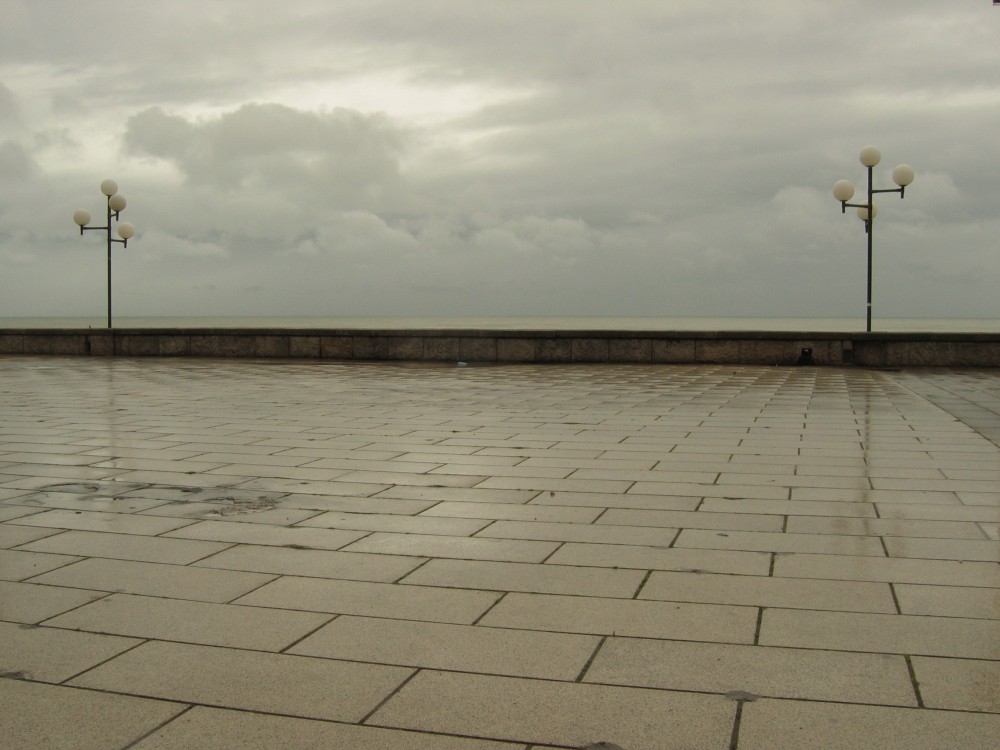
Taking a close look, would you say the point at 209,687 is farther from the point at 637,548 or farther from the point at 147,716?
the point at 637,548

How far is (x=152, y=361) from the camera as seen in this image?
21344 mm

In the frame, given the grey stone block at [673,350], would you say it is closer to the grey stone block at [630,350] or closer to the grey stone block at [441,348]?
the grey stone block at [630,350]

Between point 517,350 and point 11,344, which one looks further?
point 11,344

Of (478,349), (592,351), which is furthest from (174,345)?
(592,351)

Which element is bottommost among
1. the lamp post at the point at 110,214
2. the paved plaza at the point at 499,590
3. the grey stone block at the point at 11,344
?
the paved plaza at the point at 499,590

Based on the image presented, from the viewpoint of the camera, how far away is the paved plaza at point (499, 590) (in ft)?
8.85

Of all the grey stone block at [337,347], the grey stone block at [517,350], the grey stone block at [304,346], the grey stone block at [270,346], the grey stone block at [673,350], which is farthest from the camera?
the grey stone block at [270,346]

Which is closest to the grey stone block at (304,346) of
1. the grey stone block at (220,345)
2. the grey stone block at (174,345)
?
the grey stone block at (220,345)

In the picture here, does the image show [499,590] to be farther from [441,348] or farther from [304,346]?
[304,346]

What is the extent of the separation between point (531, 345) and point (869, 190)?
26.0 ft

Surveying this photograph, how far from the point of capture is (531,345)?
2073 cm

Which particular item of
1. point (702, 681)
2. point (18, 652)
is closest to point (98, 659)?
point (18, 652)

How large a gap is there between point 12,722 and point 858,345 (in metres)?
18.7

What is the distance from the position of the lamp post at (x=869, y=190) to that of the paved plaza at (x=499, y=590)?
12.7m
